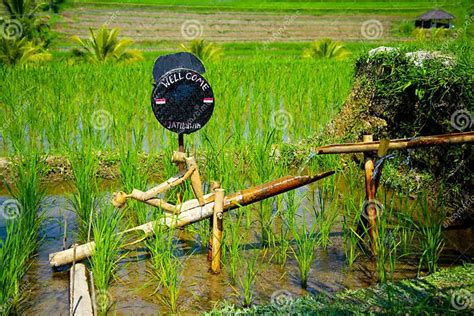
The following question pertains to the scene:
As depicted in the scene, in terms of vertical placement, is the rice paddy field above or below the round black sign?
below

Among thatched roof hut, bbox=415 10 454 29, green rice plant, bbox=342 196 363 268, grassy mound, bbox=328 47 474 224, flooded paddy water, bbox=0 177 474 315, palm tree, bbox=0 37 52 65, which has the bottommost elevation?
flooded paddy water, bbox=0 177 474 315

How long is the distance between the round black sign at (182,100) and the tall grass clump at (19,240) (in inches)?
36.3

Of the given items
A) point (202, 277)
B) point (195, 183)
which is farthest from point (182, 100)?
point (202, 277)

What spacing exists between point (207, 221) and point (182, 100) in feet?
3.30

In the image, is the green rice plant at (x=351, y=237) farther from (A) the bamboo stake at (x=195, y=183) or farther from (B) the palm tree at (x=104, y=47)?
(B) the palm tree at (x=104, y=47)

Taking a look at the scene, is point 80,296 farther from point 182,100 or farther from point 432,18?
point 432,18

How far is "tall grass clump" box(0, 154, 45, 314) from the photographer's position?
108 inches

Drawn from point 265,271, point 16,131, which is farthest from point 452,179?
point 16,131

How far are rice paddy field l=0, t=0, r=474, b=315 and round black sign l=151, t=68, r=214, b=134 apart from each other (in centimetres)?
50

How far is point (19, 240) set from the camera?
3094 millimetres

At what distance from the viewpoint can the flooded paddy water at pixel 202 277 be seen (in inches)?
120

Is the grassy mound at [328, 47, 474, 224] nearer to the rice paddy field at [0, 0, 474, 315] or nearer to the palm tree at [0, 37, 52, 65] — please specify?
the rice paddy field at [0, 0, 474, 315]

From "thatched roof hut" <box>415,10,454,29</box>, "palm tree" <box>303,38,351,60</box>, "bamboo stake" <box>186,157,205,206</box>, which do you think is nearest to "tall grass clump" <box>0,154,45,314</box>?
"bamboo stake" <box>186,157,205,206</box>

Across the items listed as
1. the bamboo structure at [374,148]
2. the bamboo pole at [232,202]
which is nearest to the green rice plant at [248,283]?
the bamboo pole at [232,202]
